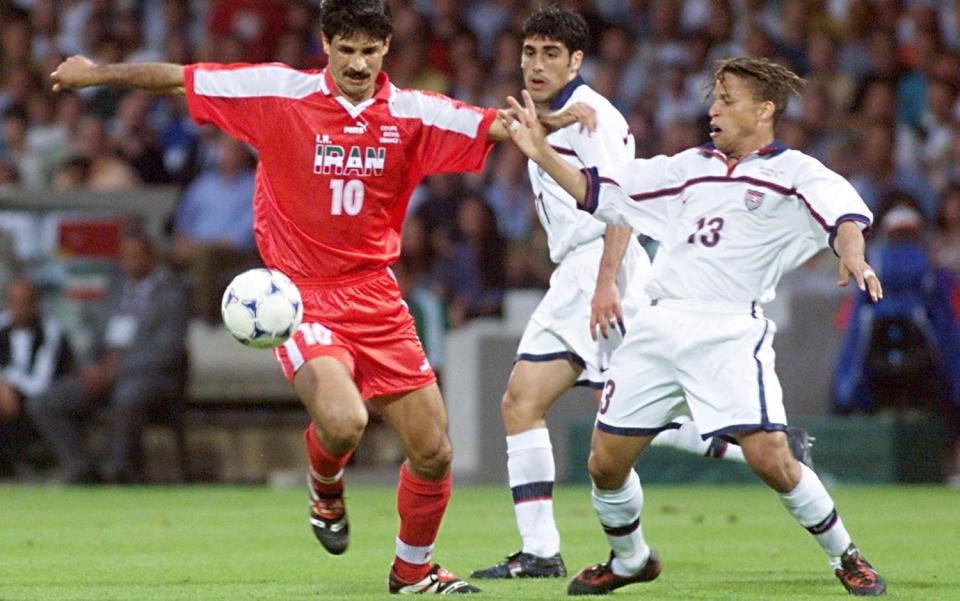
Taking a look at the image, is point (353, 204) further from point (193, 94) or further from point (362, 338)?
point (193, 94)

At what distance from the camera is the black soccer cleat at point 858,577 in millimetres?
6973

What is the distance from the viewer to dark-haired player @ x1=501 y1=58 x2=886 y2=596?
7035 millimetres

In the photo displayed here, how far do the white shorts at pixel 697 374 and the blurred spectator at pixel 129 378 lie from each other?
27.5 ft

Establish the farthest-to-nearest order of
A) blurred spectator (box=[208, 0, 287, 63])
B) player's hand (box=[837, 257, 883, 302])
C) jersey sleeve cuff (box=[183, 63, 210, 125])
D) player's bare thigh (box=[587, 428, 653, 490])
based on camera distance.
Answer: blurred spectator (box=[208, 0, 287, 63]), jersey sleeve cuff (box=[183, 63, 210, 125]), player's bare thigh (box=[587, 428, 653, 490]), player's hand (box=[837, 257, 883, 302])

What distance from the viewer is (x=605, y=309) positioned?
806cm

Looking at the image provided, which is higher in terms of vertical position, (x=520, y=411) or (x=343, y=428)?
(x=343, y=428)

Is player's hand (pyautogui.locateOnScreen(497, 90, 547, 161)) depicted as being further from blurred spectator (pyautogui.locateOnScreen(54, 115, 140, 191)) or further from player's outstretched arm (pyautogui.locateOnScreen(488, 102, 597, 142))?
blurred spectator (pyautogui.locateOnScreen(54, 115, 140, 191))

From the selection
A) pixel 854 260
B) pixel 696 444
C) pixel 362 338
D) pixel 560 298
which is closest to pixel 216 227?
pixel 696 444

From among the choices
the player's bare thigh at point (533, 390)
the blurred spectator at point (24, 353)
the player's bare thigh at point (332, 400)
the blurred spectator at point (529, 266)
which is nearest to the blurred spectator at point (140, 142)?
the blurred spectator at point (24, 353)

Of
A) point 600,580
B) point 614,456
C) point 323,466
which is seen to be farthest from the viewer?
point 323,466

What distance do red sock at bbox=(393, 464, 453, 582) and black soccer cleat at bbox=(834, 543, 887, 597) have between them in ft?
5.03

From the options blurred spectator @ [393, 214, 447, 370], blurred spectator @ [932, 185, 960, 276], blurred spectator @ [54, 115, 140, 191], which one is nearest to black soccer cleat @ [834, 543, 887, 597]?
blurred spectator @ [932, 185, 960, 276]

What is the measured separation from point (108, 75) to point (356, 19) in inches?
37.9

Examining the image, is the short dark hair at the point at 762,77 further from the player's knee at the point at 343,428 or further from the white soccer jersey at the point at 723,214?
the player's knee at the point at 343,428
